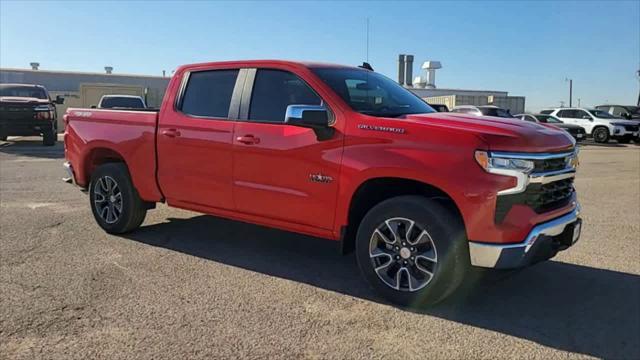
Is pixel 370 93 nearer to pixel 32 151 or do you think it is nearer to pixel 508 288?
pixel 508 288

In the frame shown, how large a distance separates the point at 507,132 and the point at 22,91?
1872 centimetres

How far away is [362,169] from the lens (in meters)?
4.24

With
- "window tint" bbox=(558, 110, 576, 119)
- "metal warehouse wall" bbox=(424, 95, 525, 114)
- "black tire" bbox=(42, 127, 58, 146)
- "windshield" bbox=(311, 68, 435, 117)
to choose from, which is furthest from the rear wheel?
"windshield" bbox=(311, 68, 435, 117)

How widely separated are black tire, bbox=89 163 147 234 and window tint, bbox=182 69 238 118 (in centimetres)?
119

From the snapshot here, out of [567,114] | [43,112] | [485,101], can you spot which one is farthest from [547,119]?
[43,112]

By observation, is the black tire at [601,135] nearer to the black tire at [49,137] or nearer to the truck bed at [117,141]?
the black tire at [49,137]

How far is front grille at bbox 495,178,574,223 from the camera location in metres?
3.74

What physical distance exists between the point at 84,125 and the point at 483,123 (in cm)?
457

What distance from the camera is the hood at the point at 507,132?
3.77 meters

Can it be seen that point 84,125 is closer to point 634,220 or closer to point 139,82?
point 634,220

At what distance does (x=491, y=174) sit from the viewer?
3.74 metres

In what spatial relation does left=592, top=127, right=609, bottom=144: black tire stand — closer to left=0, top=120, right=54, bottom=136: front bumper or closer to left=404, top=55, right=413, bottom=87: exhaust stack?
left=0, top=120, right=54, bottom=136: front bumper

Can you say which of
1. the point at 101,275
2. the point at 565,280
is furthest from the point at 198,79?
the point at 565,280

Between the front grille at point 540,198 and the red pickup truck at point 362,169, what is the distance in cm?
1
